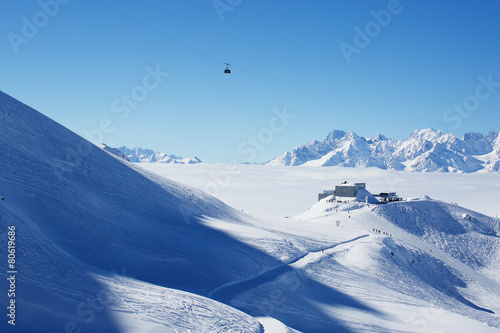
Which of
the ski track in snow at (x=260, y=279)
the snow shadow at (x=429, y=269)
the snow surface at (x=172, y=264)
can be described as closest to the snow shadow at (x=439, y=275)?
the snow shadow at (x=429, y=269)

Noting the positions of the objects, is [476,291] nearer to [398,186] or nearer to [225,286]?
[225,286]

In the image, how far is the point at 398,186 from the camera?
179750 millimetres

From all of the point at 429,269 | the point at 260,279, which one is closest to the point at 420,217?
the point at 429,269

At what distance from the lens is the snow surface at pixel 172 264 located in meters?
15.6

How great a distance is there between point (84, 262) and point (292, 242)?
777 inches

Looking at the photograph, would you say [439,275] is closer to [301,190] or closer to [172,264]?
[172,264]

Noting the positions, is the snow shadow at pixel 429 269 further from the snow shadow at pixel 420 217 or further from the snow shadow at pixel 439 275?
the snow shadow at pixel 420 217

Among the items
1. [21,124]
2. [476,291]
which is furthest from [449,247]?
[21,124]

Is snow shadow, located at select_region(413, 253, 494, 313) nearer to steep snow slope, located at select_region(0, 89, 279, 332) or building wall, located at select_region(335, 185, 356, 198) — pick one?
steep snow slope, located at select_region(0, 89, 279, 332)

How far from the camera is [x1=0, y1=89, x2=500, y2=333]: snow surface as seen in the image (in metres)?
15.6

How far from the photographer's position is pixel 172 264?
23.9m

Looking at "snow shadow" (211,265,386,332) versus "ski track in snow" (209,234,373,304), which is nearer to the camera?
"snow shadow" (211,265,386,332)

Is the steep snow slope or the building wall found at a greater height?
the building wall


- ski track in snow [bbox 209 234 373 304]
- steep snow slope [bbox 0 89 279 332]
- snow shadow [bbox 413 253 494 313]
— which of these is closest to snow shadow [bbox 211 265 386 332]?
ski track in snow [bbox 209 234 373 304]
